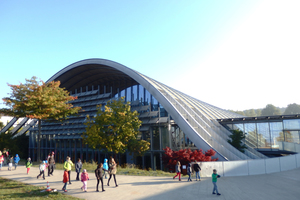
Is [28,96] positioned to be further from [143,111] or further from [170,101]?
[170,101]

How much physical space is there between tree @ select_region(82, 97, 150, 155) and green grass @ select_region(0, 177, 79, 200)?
28.4 ft

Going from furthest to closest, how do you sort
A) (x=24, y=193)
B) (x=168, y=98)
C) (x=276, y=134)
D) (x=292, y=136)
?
(x=276, y=134) < (x=168, y=98) < (x=292, y=136) < (x=24, y=193)

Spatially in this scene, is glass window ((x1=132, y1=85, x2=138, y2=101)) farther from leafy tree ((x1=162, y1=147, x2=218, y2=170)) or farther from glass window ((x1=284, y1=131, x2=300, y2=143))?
glass window ((x1=284, y1=131, x2=300, y2=143))

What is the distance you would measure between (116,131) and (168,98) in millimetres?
7365

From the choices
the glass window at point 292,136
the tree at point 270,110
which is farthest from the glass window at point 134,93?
the tree at point 270,110

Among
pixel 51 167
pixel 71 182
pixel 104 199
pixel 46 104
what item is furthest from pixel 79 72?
pixel 104 199

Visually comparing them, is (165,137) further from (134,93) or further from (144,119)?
(134,93)

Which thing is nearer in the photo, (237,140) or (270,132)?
(237,140)

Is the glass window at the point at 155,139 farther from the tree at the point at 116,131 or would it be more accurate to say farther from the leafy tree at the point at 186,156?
the leafy tree at the point at 186,156

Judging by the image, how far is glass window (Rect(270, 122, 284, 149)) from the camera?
25.2m

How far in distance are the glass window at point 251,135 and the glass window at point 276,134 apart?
1.87 m

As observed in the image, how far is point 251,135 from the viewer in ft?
86.9

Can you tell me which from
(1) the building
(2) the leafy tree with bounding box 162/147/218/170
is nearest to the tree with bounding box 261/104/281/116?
(1) the building

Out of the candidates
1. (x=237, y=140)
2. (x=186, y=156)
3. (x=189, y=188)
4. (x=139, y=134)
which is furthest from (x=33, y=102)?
(x=237, y=140)
